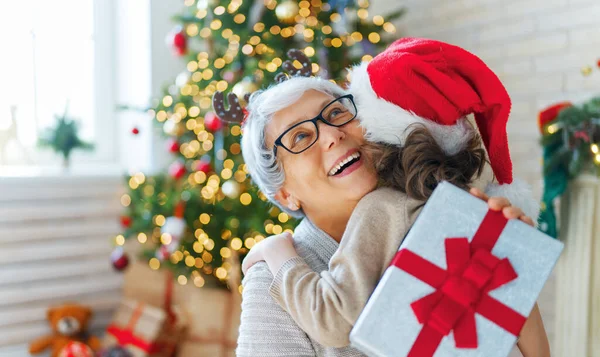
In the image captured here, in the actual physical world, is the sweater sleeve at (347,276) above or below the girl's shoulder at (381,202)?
below

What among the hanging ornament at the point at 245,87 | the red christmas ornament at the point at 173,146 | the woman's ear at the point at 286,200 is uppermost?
the hanging ornament at the point at 245,87

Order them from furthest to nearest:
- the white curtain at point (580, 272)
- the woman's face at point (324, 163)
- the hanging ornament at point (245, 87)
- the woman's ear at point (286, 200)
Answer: the hanging ornament at point (245, 87), the white curtain at point (580, 272), the woman's ear at point (286, 200), the woman's face at point (324, 163)

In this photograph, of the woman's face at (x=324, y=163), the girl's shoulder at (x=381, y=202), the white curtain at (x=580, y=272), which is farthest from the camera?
the white curtain at (x=580, y=272)

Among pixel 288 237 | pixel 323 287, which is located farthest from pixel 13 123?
pixel 323 287

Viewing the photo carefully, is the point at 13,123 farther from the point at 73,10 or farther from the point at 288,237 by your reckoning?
the point at 288,237

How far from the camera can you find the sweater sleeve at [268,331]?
1113 millimetres

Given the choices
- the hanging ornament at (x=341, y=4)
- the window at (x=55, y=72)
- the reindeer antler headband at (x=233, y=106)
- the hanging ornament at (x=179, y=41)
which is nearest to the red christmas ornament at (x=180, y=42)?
the hanging ornament at (x=179, y=41)

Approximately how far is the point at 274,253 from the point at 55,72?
293cm

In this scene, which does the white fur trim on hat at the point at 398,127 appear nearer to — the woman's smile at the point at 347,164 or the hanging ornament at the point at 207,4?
the woman's smile at the point at 347,164

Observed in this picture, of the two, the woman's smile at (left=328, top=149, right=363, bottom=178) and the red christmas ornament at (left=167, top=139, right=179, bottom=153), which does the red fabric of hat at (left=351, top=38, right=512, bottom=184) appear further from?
the red christmas ornament at (left=167, top=139, right=179, bottom=153)

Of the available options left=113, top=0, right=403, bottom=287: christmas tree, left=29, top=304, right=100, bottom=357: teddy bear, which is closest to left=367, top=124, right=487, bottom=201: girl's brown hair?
left=113, top=0, right=403, bottom=287: christmas tree

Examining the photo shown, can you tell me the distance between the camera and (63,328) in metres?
3.03

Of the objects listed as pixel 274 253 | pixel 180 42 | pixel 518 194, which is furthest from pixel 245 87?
pixel 518 194

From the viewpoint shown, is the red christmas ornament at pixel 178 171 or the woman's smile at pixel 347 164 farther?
the red christmas ornament at pixel 178 171
